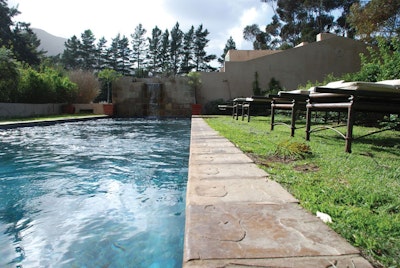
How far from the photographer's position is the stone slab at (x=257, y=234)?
90 centimetres

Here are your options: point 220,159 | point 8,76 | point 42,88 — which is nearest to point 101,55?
point 42,88

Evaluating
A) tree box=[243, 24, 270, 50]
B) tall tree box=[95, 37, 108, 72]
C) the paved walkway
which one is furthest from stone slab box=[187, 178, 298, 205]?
tall tree box=[95, 37, 108, 72]

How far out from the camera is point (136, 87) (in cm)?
1641

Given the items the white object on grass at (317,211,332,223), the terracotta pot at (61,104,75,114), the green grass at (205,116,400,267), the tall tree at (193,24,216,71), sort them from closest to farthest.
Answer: the green grass at (205,116,400,267)
the white object on grass at (317,211,332,223)
the terracotta pot at (61,104,75,114)
the tall tree at (193,24,216,71)

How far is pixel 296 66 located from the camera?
1576 cm

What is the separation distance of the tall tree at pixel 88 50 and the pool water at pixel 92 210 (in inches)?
1480

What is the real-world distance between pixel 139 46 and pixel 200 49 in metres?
8.99

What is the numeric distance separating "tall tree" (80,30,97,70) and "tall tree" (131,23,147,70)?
5297 mm

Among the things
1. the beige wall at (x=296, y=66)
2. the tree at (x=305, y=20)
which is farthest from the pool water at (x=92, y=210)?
the tree at (x=305, y=20)

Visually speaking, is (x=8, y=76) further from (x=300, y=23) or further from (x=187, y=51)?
(x=300, y=23)

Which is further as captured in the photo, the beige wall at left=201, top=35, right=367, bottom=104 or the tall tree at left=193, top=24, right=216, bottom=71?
the tall tree at left=193, top=24, right=216, bottom=71

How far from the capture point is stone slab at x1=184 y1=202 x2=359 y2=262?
0.90 m

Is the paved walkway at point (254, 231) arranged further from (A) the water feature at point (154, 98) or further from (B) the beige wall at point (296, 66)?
(A) the water feature at point (154, 98)

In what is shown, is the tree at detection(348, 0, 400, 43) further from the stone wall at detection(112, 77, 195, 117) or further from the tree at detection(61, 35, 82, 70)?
the tree at detection(61, 35, 82, 70)
